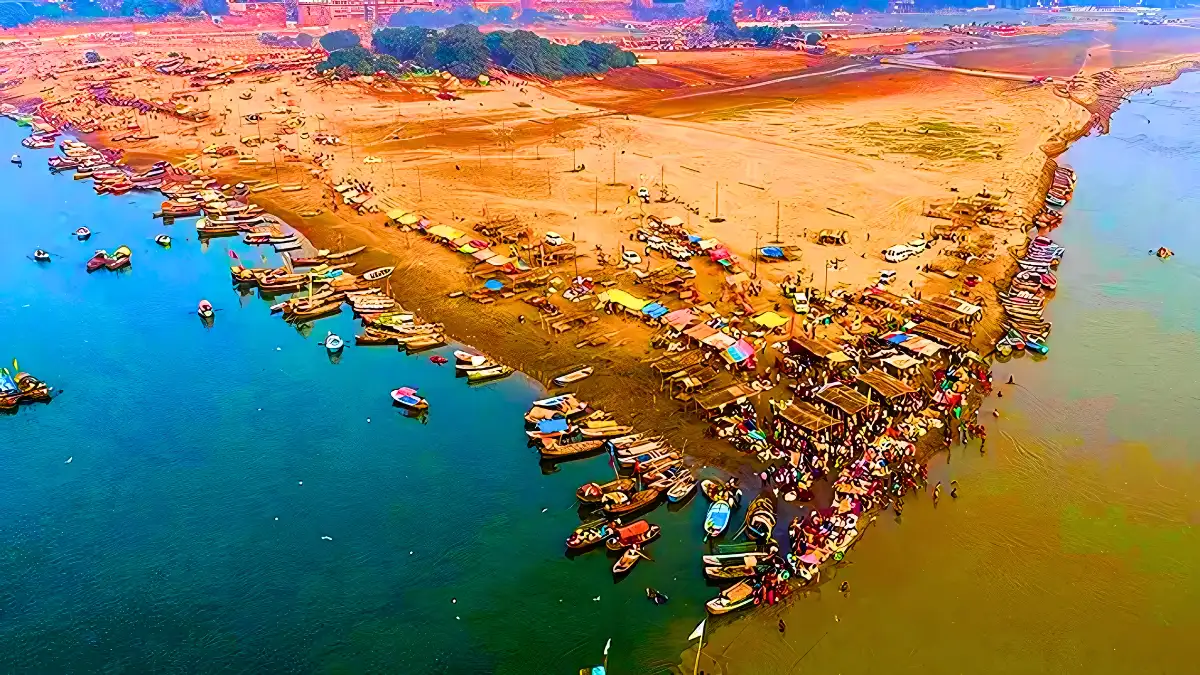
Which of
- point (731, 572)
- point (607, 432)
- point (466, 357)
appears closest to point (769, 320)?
point (607, 432)

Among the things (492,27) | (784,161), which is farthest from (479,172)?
(492,27)

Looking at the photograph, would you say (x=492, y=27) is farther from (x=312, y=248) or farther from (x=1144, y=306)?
(x=1144, y=306)

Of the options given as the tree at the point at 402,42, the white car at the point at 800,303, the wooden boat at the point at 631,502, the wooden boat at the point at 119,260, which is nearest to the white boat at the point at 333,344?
the wooden boat at the point at 631,502

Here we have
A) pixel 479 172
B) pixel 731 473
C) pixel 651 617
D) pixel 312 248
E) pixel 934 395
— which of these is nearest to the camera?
pixel 651 617

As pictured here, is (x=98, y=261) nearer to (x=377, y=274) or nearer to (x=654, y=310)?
(x=377, y=274)

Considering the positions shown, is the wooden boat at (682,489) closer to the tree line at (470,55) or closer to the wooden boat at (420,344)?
the wooden boat at (420,344)

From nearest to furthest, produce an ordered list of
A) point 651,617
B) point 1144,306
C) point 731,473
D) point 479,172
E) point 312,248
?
point 651,617, point 731,473, point 1144,306, point 312,248, point 479,172

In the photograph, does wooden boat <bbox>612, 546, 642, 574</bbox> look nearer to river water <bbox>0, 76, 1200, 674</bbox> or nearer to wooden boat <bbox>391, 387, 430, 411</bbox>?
river water <bbox>0, 76, 1200, 674</bbox>
